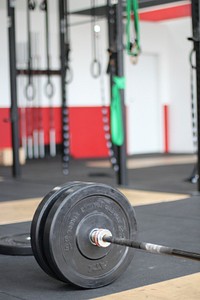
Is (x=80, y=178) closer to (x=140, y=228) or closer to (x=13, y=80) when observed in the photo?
(x=13, y=80)

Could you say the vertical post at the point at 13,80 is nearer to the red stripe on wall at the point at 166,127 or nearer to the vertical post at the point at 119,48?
the vertical post at the point at 119,48

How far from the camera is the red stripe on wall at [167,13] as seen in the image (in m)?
9.58

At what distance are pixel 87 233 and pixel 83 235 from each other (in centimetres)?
2

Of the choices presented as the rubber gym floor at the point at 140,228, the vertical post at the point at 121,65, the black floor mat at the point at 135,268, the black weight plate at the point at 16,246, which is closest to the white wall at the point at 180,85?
the rubber gym floor at the point at 140,228

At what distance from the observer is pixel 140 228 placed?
12.4 ft

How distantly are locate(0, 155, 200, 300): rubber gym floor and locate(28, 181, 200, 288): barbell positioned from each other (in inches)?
3.7

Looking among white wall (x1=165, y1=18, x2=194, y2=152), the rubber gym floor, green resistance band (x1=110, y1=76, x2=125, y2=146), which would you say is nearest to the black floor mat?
the rubber gym floor

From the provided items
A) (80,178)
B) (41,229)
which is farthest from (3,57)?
(41,229)

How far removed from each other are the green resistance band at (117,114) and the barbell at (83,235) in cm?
327

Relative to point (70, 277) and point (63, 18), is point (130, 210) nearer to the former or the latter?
point (70, 277)

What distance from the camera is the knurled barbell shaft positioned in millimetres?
2154

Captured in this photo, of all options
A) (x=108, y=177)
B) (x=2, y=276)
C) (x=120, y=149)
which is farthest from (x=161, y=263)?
(x=108, y=177)

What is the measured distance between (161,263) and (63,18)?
14.4 feet

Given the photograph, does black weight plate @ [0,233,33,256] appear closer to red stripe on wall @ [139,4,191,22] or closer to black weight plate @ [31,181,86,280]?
black weight plate @ [31,181,86,280]
